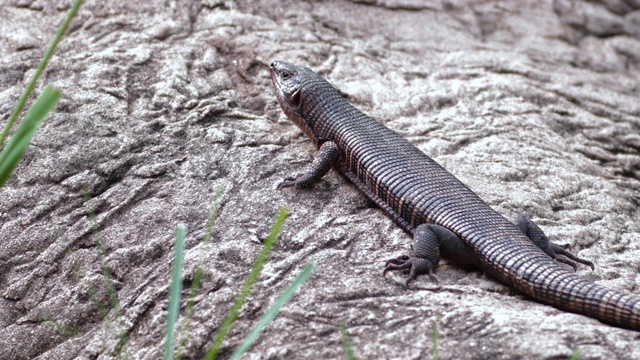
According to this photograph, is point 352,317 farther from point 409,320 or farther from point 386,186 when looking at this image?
point 386,186

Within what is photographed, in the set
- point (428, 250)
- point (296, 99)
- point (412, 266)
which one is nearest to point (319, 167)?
point (296, 99)

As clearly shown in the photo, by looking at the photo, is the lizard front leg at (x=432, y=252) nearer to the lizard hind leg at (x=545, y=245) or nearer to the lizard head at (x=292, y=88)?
the lizard hind leg at (x=545, y=245)

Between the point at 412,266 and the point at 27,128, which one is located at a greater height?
the point at 27,128

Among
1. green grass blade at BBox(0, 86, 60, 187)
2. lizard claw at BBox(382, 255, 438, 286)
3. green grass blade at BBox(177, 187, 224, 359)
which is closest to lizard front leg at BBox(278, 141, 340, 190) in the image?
green grass blade at BBox(177, 187, 224, 359)

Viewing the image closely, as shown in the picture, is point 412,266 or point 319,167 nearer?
point 412,266

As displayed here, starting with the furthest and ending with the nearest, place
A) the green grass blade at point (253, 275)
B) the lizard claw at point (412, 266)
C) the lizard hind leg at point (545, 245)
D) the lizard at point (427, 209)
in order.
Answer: the lizard hind leg at point (545, 245) < the lizard claw at point (412, 266) < the lizard at point (427, 209) < the green grass blade at point (253, 275)

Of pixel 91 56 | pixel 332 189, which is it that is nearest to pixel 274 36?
pixel 91 56

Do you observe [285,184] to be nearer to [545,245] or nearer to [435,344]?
[545,245]

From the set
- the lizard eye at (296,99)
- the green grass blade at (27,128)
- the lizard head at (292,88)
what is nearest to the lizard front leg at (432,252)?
the lizard head at (292,88)
